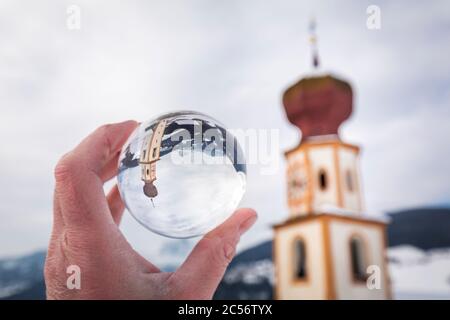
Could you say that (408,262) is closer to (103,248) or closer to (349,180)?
(349,180)

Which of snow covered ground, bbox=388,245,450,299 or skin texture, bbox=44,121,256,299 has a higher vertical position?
skin texture, bbox=44,121,256,299

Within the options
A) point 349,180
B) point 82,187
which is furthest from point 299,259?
point 82,187

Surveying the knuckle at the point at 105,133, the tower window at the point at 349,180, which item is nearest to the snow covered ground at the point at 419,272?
the tower window at the point at 349,180

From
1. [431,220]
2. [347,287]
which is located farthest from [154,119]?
[431,220]

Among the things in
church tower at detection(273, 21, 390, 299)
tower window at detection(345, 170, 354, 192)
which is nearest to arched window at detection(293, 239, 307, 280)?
church tower at detection(273, 21, 390, 299)

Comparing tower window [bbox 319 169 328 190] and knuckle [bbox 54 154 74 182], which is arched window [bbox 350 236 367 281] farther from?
knuckle [bbox 54 154 74 182]
